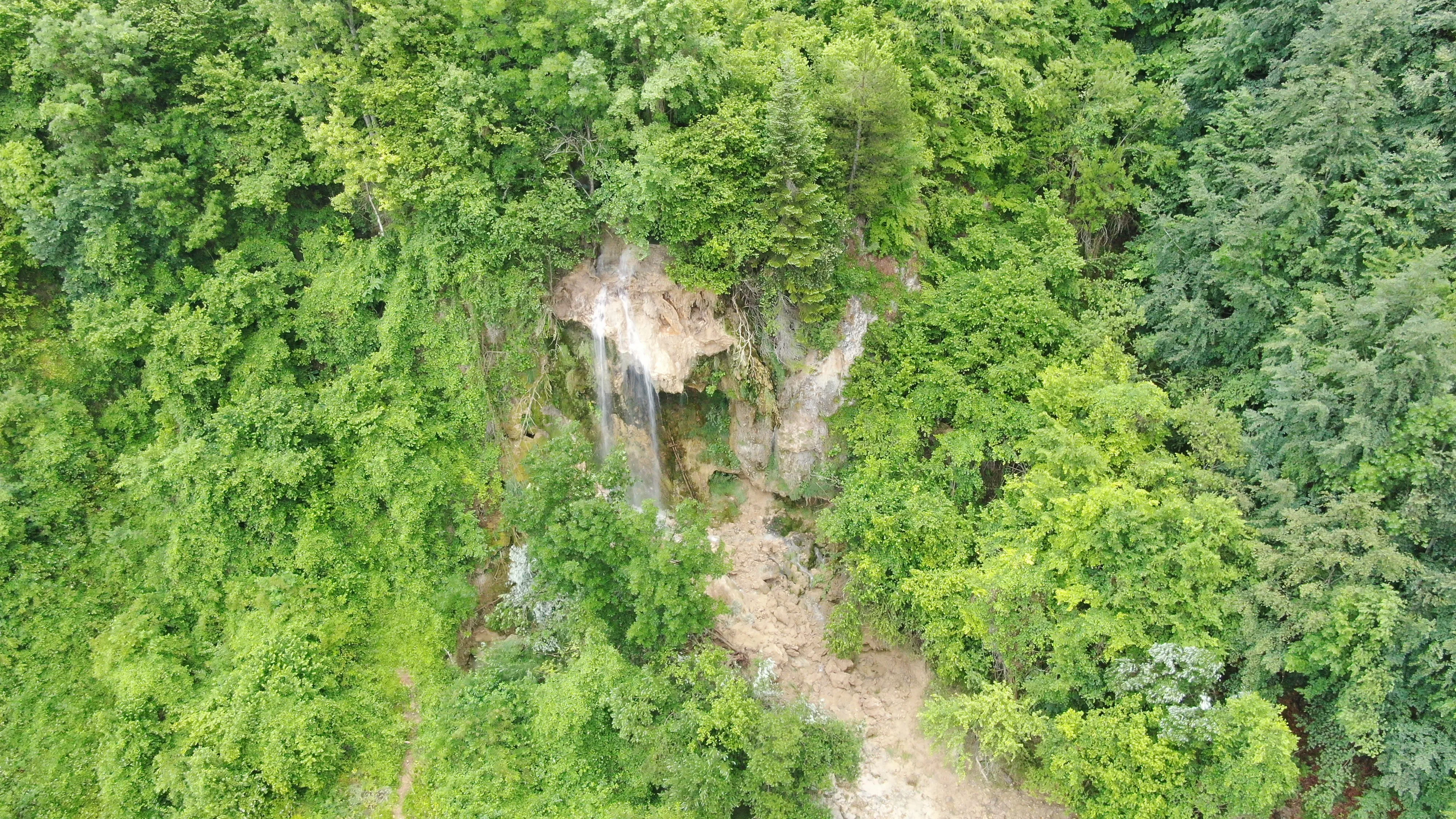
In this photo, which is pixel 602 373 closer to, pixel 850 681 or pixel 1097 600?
pixel 850 681

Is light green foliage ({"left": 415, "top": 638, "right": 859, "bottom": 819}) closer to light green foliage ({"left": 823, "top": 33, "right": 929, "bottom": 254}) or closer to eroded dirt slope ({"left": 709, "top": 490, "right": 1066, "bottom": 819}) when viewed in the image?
eroded dirt slope ({"left": 709, "top": 490, "right": 1066, "bottom": 819})

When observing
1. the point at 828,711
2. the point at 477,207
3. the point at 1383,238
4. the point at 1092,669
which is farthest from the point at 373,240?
the point at 1383,238

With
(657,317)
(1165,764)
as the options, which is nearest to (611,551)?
(657,317)

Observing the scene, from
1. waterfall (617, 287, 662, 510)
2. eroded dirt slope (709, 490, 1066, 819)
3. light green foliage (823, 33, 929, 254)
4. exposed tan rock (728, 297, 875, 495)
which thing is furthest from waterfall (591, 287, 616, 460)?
light green foliage (823, 33, 929, 254)

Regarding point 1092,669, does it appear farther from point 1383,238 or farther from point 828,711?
point 1383,238

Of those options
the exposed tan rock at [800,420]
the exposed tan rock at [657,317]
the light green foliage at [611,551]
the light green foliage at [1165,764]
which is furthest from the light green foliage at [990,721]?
the exposed tan rock at [657,317]
